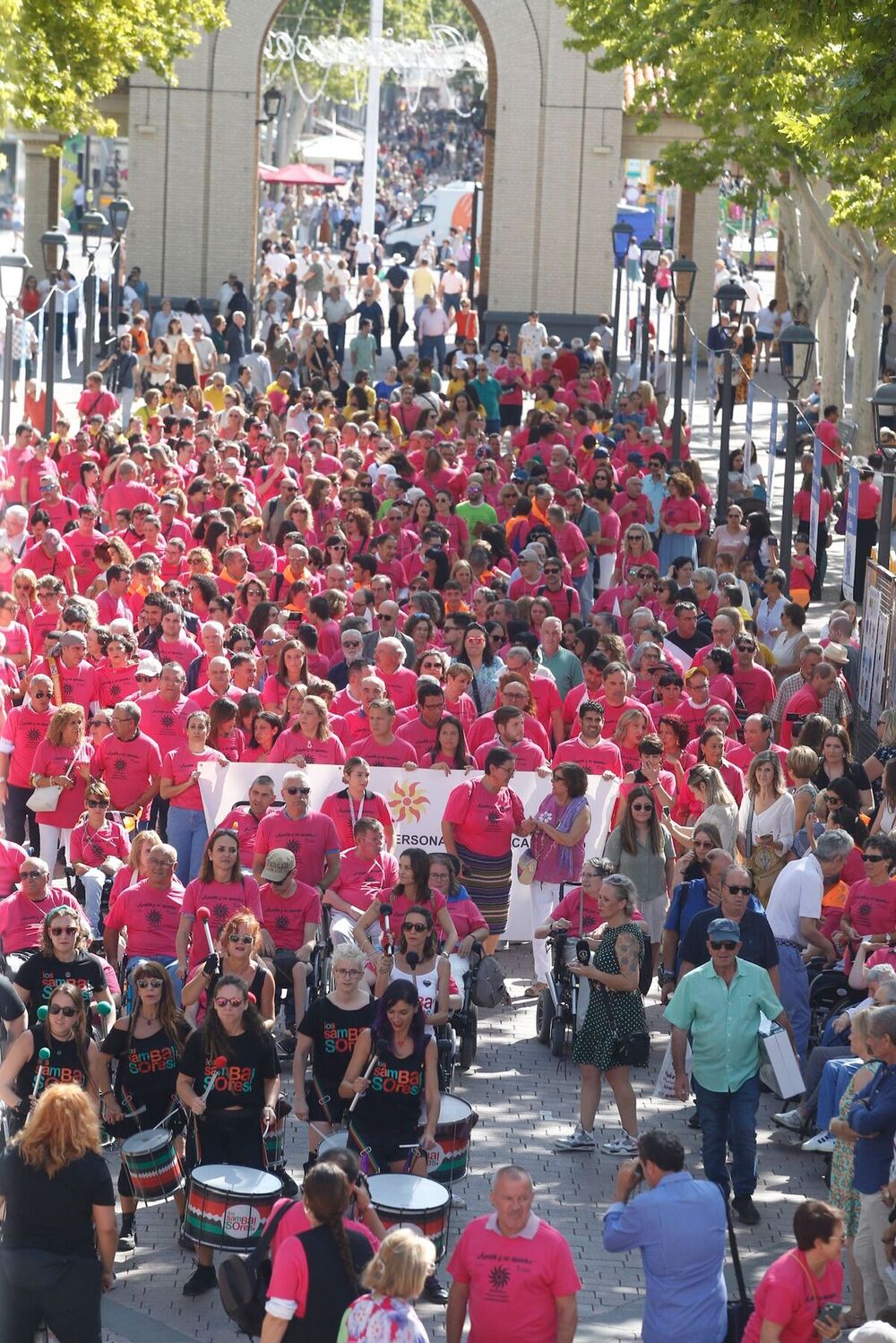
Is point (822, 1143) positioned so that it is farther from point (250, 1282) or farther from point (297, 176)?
point (297, 176)

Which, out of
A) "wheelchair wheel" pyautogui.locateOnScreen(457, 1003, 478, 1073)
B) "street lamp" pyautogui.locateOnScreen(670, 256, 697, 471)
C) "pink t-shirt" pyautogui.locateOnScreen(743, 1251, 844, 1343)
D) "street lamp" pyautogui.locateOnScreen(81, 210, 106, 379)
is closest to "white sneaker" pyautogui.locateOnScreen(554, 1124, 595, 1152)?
"wheelchair wheel" pyautogui.locateOnScreen(457, 1003, 478, 1073)

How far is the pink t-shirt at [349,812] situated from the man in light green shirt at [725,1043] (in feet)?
10.2

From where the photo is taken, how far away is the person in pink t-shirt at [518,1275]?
7.73m

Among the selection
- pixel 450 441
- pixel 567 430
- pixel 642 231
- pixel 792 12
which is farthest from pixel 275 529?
pixel 642 231

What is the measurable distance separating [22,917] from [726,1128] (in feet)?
11.9

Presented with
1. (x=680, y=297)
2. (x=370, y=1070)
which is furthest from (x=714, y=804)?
(x=680, y=297)

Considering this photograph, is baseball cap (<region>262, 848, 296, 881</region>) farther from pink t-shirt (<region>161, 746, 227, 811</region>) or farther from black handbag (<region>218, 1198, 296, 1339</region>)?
black handbag (<region>218, 1198, 296, 1339</region>)

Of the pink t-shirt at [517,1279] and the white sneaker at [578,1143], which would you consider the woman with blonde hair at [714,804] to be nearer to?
the white sneaker at [578,1143]

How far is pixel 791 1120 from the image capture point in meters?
11.3

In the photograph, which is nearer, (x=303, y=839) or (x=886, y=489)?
(x=303, y=839)

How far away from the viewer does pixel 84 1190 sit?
26.1ft

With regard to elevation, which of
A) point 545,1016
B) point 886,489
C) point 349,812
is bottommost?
point 545,1016

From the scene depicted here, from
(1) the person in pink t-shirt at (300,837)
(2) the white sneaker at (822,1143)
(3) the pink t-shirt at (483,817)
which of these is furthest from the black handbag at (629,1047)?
(3) the pink t-shirt at (483,817)

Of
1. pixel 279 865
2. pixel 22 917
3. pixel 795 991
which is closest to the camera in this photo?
pixel 22 917
